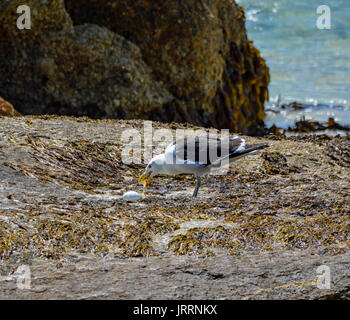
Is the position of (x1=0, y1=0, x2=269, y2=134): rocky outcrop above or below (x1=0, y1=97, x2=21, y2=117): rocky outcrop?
above

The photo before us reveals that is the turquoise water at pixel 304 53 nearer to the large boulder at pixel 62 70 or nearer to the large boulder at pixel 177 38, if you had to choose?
the large boulder at pixel 177 38

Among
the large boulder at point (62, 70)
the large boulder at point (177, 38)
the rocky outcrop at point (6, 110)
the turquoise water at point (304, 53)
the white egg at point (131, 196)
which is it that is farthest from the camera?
the turquoise water at point (304, 53)

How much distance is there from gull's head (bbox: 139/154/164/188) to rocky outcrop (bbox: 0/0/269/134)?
180 inches

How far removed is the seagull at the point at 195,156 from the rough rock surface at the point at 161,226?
0.82 ft

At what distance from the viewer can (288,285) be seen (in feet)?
13.6

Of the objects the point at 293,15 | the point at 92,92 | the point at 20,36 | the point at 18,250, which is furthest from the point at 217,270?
the point at 293,15

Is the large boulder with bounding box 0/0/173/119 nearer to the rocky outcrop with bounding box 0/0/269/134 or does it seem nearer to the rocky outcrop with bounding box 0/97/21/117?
the rocky outcrop with bounding box 0/0/269/134

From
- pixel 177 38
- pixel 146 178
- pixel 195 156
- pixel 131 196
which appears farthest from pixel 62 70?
pixel 131 196

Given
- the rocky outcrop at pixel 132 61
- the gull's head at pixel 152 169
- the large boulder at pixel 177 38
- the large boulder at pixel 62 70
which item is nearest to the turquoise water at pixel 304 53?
the rocky outcrop at pixel 132 61

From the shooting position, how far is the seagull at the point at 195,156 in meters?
6.04

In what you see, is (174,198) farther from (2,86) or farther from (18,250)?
(2,86)

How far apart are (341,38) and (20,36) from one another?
14.8 meters

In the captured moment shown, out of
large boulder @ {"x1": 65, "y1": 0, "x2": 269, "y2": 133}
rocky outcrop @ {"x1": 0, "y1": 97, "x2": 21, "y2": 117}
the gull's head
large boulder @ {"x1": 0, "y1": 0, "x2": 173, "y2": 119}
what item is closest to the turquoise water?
large boulder @ {"x1": 65, "y1": 0, "x2": 269, "y2": 133}

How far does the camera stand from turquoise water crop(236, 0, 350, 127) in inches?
603
